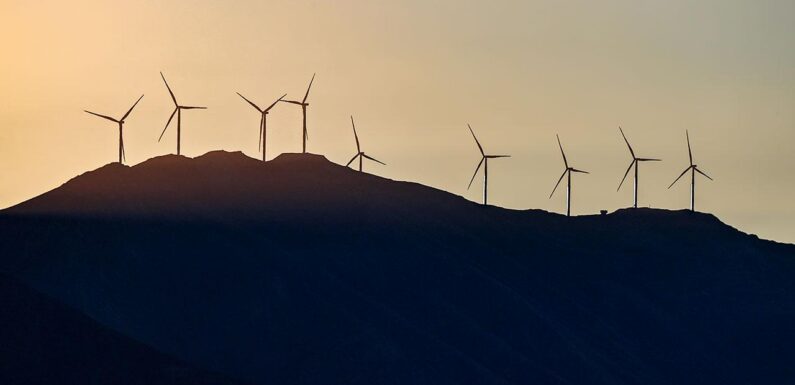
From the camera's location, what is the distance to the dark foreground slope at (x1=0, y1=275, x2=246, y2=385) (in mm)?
107750

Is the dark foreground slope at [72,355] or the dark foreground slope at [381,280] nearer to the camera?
the dark foreground slope at [72,355]

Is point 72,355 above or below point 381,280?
below

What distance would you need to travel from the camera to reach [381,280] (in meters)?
130

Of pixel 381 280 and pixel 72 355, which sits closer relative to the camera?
pixel 72 355

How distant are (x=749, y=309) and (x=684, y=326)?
7.29m

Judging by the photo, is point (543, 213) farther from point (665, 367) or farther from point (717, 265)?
point (665, 367)

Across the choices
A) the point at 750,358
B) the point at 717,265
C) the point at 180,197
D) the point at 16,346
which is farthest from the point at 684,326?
the point at 16,346

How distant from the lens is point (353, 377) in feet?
370

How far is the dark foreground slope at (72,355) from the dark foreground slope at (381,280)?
234 cm

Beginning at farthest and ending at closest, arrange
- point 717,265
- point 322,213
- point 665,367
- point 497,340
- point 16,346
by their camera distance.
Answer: point 717,265
point 322,213
point 665,367
point 497,340
point 16,346

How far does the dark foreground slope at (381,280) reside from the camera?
384 ft

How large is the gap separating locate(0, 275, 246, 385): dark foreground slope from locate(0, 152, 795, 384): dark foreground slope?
7.69 feet

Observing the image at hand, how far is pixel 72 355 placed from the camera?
4304 inches

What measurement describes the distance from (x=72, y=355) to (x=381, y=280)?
26.4m
